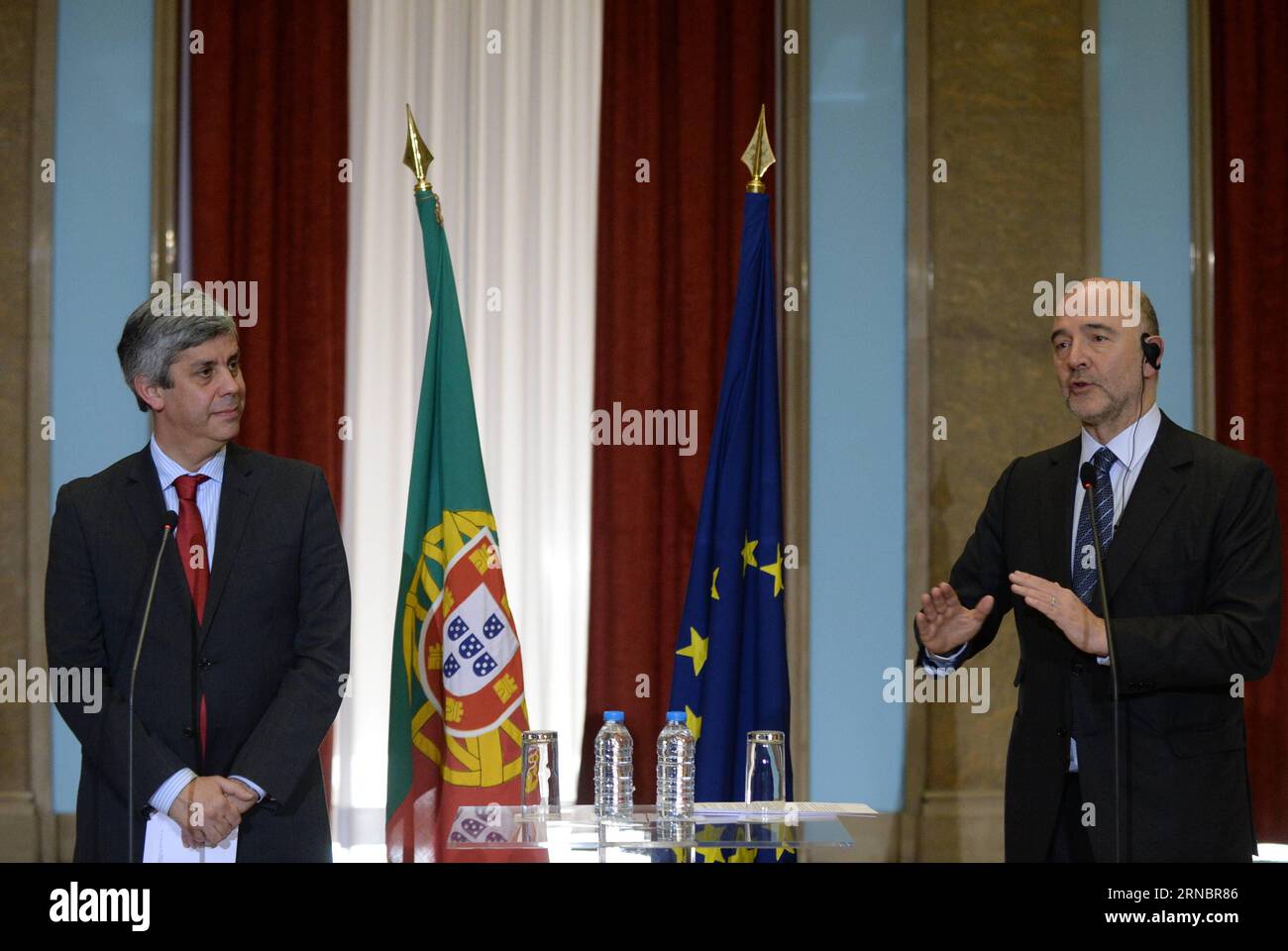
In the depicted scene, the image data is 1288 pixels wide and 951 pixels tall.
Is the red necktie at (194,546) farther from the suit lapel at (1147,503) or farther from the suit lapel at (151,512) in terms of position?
the suit lapel at (1147,503)

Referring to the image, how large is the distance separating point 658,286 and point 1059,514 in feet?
9.10

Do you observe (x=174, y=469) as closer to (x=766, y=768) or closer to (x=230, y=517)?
(x=230, y=517)

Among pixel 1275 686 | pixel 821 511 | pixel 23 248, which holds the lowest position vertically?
pixel 1275 686

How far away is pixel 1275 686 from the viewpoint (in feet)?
17.1

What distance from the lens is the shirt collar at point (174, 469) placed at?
2674 mm

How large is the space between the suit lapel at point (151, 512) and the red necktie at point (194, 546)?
0.08ft

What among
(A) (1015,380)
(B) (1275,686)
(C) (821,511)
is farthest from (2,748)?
(B) (1275,686)

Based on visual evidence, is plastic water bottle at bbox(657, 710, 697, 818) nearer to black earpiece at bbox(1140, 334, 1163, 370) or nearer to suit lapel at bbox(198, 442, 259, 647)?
suit lapel at bbox(198, 442, 259, 647)

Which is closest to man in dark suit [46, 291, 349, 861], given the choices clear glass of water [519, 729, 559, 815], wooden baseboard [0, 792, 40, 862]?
clear glass of water [519, 729, 559, 815]

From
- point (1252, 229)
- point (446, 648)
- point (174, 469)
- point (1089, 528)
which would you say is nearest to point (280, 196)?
point (446, 648)

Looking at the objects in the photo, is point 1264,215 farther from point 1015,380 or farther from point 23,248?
point 23,248

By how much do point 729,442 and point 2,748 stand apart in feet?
10.1
